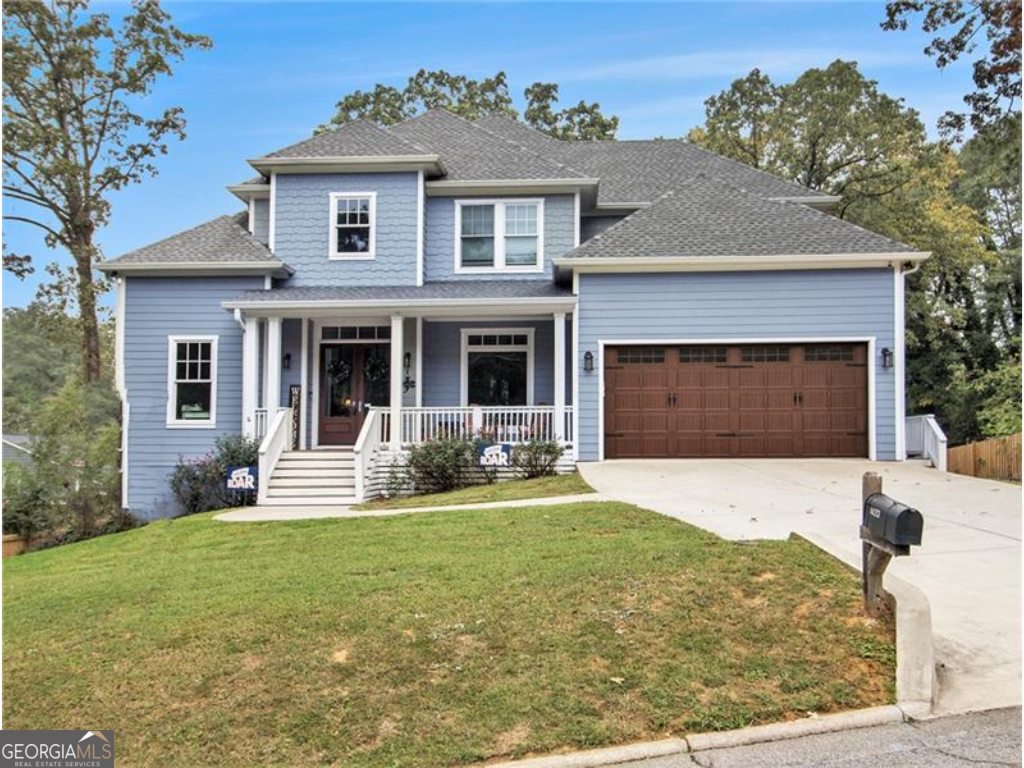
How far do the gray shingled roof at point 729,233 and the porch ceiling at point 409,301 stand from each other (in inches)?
42.1

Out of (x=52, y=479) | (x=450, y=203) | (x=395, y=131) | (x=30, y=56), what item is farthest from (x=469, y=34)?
(x=30, y=56)

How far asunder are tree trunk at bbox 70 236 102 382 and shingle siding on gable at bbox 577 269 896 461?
58.4 ft

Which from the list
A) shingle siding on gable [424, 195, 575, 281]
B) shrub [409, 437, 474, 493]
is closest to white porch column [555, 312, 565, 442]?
shrub [409, 437, 474, 493]

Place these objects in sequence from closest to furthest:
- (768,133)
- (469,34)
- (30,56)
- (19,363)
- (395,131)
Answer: (469,34) < (395,131) < (30,56) < (768,133) < (19,363)

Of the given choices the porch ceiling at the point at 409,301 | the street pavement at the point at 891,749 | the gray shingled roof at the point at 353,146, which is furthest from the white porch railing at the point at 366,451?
the street pavement at the point at 891,749

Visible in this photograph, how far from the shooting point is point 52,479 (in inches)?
545

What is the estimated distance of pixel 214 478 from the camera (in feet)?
44.7

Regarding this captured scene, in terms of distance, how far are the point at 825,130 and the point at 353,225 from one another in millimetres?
15307

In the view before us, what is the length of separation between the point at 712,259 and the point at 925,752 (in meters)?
11.0

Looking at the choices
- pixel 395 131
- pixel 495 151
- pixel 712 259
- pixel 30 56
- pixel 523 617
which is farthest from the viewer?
pixel 30 56

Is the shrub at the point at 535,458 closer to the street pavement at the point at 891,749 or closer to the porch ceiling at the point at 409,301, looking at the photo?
the porch ceiling at the point at 409,301

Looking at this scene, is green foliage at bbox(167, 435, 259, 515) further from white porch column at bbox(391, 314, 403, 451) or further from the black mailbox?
the black mailbox

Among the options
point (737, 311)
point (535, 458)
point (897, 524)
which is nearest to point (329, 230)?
point (535, 458)

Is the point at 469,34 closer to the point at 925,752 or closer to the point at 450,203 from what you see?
the point at 450,203
